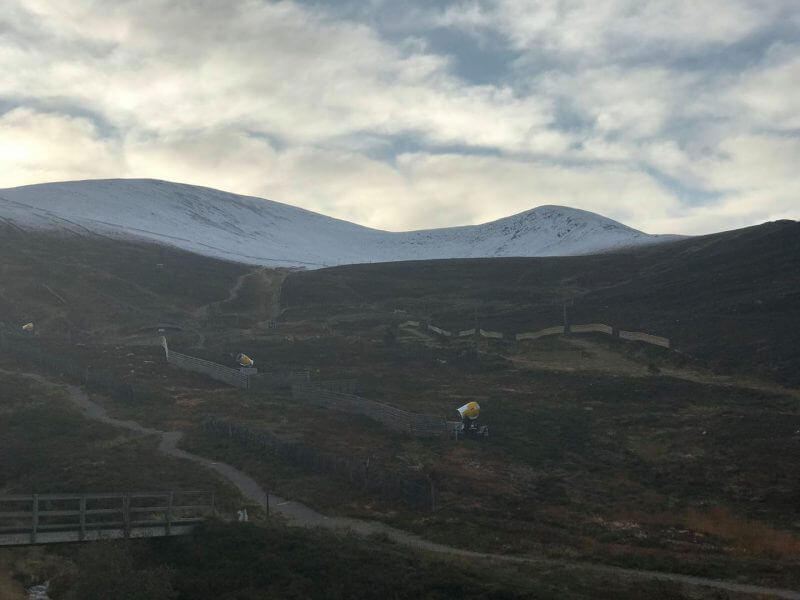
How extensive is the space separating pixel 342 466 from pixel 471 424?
1321 centimetres

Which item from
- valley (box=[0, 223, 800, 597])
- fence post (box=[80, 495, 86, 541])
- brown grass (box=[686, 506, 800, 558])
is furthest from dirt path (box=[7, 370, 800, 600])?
fence post (box=[80, 495, 86, 541])

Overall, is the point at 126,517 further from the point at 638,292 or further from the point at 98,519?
the point at 638,292

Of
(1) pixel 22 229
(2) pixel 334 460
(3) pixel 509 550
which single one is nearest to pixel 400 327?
(2) pixel 334 460

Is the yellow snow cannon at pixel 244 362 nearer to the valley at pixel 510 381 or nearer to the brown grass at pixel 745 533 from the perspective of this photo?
the valley at pixel 510 381

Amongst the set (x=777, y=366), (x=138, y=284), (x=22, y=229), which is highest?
(x=22, y=229)

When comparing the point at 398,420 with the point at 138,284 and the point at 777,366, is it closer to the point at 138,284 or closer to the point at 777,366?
the point at 777,366

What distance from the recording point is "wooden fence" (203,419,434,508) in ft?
111

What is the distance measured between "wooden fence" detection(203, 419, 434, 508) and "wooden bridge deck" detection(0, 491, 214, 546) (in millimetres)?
8282

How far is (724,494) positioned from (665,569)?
45.7 feet

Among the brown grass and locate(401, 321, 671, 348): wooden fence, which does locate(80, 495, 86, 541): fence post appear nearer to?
the brown grass

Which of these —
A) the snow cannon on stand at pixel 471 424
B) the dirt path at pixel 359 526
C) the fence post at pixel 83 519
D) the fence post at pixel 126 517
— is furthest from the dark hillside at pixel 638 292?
the fence post at pixel 83 519

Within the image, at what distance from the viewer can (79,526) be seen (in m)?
23.0

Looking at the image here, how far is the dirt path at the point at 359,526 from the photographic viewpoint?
21.5 meters

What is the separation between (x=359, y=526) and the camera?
29.4 metres
